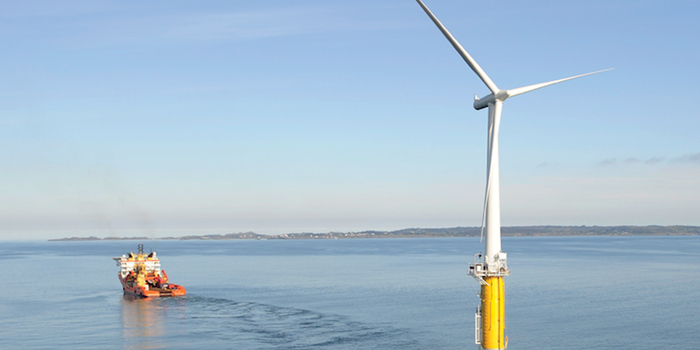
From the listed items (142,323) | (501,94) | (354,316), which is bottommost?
(142,323)

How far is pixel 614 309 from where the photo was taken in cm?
12825

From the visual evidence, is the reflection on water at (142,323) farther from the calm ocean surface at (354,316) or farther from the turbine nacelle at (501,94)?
the turbine nacelle at (501,94)

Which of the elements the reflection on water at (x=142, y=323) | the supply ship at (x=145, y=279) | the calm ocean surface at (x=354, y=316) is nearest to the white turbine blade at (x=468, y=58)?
the calm ocean surface at (x=354, y=316)

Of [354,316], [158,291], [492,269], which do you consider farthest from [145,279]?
[492,269]

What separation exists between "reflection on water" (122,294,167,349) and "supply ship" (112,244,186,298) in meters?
3.35

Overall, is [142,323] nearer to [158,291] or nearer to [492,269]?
[158,291]

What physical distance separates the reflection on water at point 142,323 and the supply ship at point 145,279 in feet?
11.0

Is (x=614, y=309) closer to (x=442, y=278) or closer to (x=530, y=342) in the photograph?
(x=530, y=342)

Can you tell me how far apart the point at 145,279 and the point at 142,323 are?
57.2 meters

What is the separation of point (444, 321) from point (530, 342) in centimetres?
2054

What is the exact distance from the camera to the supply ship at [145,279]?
163 m

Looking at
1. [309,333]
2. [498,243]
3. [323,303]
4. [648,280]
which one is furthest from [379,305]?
[648,280]

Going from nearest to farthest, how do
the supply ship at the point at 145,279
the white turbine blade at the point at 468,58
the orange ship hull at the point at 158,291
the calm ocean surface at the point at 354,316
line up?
the white turbine blade at the point at 468,58 < the calm ocean surface at the point at 354,316 < the orange ship hull at the point at 158,291 < the supply ship at the point at 145,279

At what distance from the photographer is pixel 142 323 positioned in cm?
12025
